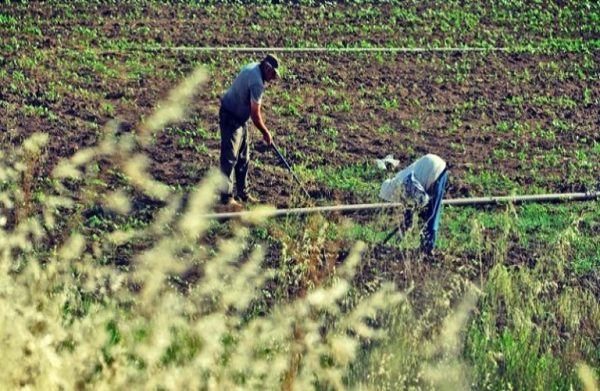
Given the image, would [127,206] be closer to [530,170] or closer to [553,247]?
[553,247]

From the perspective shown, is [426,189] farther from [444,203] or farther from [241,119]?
[241,119]

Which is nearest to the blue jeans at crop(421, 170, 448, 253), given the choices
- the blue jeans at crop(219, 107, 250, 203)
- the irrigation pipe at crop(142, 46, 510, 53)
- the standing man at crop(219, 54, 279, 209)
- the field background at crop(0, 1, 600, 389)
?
the field background at crop(0, 1, 600, 389)

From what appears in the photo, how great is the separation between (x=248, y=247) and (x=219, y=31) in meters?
7.56

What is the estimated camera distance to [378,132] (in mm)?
16078

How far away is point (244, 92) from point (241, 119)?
31 centimetres

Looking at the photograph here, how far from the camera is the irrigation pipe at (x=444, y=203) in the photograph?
12.6 meters

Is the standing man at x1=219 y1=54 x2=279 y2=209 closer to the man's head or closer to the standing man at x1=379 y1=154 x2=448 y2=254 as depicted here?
the man's head

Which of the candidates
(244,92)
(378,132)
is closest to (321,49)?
(378,132)

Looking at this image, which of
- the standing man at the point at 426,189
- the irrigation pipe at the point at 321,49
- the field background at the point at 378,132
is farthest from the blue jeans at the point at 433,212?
the irrigation pipe at the point at 321,49

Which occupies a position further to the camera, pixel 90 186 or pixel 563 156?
pixel 563 156

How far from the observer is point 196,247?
12.0 meters

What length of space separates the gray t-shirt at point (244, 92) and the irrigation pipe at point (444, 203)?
971 millimetres

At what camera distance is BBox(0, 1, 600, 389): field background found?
10156 millimetres

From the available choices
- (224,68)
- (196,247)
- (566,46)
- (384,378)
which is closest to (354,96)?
(224,68)
